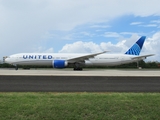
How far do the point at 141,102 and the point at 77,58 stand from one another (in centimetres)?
2769

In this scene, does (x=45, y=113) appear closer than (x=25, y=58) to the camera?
Yes

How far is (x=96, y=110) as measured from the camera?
585cm

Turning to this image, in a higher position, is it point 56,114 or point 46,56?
point 46,56

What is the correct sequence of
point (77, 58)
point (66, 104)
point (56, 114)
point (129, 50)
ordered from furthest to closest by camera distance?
point (129, 50) → point (77, 58) → point (66, 104) → point (56, 114)

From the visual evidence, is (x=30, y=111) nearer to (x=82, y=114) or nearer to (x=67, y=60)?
(x=82, y=114)

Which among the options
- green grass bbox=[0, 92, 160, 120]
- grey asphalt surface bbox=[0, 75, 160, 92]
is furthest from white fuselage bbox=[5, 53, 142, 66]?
green grass bbox=[0, 92, 160, 120]

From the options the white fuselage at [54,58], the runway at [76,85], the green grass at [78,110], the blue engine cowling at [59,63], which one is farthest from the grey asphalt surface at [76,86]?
the white fuselage at [54,58]

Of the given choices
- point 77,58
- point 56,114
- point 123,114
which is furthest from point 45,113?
point 77,58

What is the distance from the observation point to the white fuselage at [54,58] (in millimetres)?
34625

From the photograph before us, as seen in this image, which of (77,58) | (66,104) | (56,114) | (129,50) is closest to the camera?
(56,114)

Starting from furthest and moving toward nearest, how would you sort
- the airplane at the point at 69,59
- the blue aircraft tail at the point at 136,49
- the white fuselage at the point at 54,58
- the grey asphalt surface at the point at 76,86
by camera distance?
the blue aircraft tail at the point at 136,49, the white fuselage at the point at 54,58, the airplane at the point at 69,59, the grey asphalt surface at the point at 76,86

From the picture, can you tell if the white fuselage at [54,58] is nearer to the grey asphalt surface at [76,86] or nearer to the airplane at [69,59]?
the airplane at [69,59]

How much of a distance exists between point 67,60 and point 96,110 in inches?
1133

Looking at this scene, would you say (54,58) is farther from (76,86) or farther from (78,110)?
(78,110)
